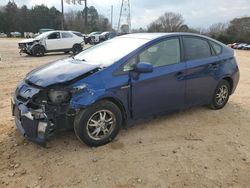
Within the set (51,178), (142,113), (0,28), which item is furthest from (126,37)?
(0,28)

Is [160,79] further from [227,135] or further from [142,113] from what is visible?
[227,135]

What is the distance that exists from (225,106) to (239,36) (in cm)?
5375

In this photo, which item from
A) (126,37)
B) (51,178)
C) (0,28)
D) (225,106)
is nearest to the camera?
(51,178)

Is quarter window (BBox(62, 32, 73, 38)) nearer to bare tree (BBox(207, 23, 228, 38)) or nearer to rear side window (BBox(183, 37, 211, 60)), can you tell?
rear side window (BBox(183, 37, 211, 60))

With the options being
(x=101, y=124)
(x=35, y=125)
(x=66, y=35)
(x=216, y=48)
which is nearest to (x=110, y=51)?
(x=101, y=124)

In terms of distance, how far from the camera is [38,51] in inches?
747

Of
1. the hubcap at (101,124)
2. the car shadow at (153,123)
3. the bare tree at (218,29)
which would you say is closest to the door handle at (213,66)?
the car shadow at (153,123)

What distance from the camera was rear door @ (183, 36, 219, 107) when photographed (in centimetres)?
540

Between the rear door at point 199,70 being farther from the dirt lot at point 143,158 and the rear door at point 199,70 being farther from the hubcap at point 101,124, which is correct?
Result: the hubcap at point 101,124

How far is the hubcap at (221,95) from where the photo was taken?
6.10m

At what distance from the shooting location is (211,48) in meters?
5.94

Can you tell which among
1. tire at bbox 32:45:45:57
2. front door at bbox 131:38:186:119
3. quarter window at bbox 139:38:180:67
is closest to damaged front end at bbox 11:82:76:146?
front door at bbox 131:38:186:119

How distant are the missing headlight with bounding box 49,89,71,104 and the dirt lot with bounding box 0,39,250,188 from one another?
71cm

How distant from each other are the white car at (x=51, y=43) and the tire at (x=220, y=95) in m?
14.5
